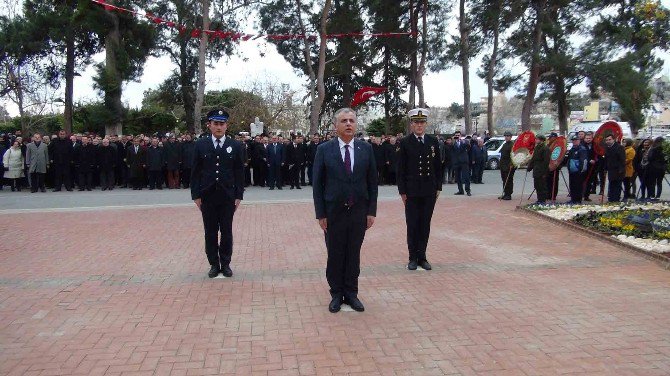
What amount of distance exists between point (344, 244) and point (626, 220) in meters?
5.97

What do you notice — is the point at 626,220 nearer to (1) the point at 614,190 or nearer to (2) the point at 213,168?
(1) the point at 614,190

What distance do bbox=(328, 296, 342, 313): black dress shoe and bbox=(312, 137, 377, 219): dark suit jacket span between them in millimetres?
818

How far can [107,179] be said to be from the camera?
686 inches

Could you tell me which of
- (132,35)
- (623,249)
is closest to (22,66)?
(132,35)

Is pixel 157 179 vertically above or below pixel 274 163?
below

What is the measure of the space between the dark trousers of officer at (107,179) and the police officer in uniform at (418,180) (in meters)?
13.0

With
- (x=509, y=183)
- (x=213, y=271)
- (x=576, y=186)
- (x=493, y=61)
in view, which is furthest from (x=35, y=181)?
(x=493, y=61)

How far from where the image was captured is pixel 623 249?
782 centimetres

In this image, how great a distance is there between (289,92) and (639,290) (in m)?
43.1

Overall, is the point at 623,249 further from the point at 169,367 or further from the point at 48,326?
the point at 48,326

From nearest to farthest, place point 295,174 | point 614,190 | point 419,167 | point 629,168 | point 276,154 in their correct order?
point 419,167 → point 614,190 → point 629,168 → point 276,154 → point 295,174

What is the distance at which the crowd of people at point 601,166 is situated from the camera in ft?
40.5

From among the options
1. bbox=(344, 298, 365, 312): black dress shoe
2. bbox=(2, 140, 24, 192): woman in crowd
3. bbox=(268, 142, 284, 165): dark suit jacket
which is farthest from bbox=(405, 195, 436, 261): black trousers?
bbox=(2, 140, 24, 192): woman in crowd

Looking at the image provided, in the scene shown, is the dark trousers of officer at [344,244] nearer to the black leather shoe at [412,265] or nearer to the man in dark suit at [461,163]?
the black leather shoe at [412,265]
